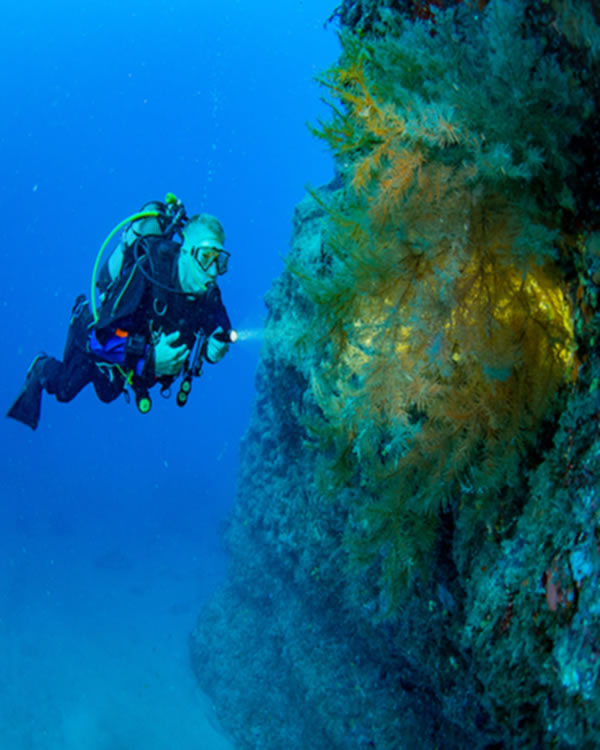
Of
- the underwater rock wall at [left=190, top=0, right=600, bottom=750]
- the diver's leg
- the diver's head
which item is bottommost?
the underwater rock wall at [left=190, top=0, right=600, bottom=750]

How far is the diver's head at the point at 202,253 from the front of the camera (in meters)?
3.67

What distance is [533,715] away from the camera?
87.9 inches

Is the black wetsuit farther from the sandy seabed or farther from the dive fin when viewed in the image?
the sandy seabed

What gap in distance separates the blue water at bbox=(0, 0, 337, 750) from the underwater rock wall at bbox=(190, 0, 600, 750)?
402 cm

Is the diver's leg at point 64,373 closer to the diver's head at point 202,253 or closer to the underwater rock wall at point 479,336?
the diver's head at point 202,253

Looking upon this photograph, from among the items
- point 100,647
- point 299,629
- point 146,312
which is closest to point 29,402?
point 146,312

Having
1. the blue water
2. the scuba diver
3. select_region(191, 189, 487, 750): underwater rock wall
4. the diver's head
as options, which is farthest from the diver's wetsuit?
the blue water

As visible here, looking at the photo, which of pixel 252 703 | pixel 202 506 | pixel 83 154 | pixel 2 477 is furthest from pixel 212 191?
pixel 252 703

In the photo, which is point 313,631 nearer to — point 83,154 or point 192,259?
point 192,259

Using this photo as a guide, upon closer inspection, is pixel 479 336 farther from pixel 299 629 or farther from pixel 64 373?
pixel 299 629

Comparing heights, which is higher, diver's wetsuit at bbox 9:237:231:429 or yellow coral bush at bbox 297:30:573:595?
diver's wetsuit at bbox 9:237:231:429

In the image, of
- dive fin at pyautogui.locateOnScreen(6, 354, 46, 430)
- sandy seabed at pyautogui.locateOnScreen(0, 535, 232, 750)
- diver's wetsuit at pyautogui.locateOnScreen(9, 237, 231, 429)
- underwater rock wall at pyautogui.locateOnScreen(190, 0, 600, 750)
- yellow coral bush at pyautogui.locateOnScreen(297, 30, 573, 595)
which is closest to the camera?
underwater rock wall at pyautogui.locateOnScreen(190, 0, 600, 750)

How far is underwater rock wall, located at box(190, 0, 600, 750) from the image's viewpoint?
184 centimetres

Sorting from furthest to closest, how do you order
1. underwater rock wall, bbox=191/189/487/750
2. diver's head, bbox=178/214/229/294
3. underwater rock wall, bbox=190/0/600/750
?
underwater rock wall, bbox=191/189/487/750 < diver's head, bbox=178/214/229/294 < underwater rock wall, bbox=190/0/600/750
